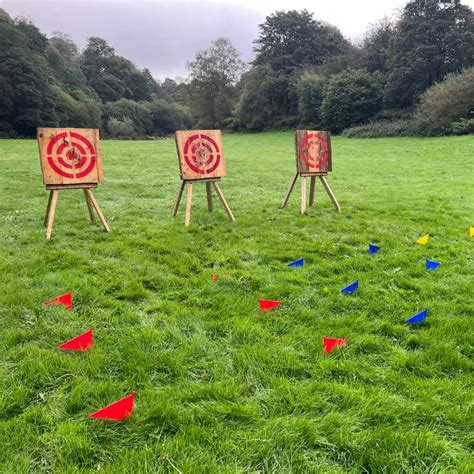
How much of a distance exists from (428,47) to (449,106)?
34.4 feet

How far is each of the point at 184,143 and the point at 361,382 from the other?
15.3 feet

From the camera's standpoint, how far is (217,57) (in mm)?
43938

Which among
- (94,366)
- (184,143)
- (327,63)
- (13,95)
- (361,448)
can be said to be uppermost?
(327,63)

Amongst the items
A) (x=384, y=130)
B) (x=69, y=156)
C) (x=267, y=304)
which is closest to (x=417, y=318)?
(x=267, y=304)

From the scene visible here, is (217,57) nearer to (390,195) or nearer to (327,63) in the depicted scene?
(327,63)

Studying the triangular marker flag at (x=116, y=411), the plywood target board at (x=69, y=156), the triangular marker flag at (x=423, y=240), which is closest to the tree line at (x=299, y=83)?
the triangular marker flag at (x=423, y=240)

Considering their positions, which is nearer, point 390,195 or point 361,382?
point 361,382

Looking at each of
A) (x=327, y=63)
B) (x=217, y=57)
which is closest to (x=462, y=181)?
(x=327, y=63)

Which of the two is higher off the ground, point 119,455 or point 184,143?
point 184,143

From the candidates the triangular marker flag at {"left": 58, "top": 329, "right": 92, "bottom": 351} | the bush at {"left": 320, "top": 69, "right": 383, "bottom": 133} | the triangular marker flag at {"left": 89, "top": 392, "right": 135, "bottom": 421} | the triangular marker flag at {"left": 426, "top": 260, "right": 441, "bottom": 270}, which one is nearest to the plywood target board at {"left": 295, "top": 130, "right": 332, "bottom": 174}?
the triangular marker flag at {"left": 426, "top": 260, "right": 441, "bottom": 270}

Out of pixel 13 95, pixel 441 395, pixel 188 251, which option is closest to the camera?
pixel 441 395

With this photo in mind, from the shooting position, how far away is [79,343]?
257cm

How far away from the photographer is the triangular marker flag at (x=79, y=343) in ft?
8.29

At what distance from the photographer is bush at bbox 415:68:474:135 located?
22.9 metres
